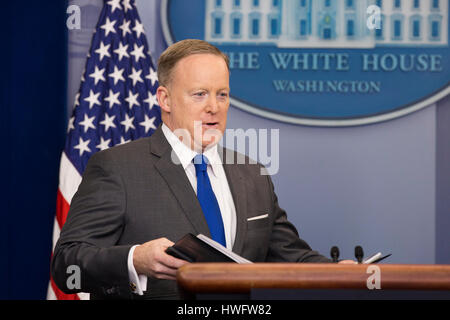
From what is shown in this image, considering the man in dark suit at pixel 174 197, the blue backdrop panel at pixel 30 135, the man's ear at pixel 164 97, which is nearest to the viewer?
the man in dark suit at pixel 174 197

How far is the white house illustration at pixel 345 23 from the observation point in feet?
11.4

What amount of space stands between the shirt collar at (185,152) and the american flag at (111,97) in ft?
4.27

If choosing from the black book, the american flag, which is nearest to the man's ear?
the black book

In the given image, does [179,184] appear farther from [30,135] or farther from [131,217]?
[30,135]

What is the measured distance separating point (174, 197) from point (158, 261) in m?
0.38

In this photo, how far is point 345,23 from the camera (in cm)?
349

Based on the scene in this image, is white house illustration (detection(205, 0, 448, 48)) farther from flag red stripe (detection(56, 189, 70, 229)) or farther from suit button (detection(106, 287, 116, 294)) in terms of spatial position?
suit button (detection(106, 287, 116, 294))

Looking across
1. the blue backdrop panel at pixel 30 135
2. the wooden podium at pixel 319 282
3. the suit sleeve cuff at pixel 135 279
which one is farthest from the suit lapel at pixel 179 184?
the blue backdrop panel at pixel 30 135

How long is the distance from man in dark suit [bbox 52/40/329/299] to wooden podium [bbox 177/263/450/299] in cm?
65

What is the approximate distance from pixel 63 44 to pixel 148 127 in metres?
0.70

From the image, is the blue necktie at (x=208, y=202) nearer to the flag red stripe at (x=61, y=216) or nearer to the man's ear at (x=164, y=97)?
the man's ear at (x=164, y=97)
